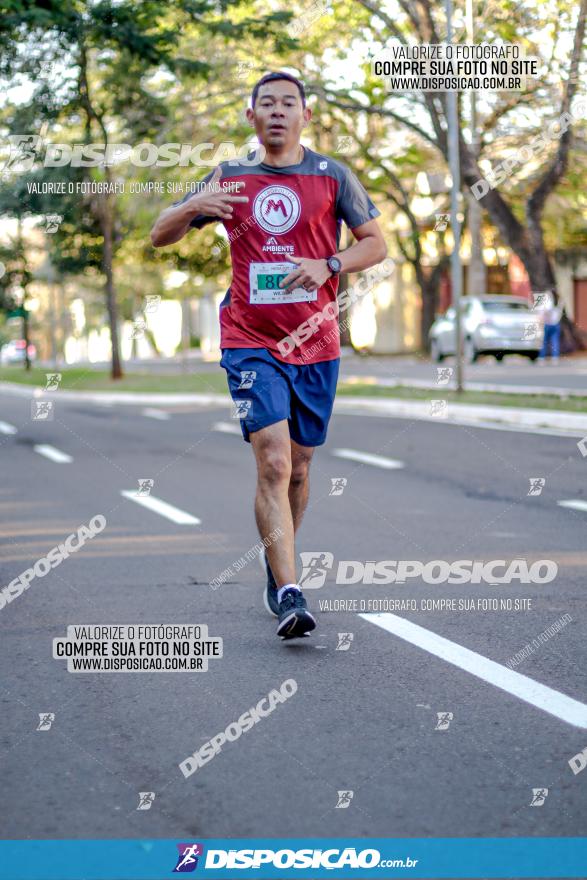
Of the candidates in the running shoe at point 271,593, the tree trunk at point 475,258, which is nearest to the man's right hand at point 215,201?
the running shoe at point 271,593

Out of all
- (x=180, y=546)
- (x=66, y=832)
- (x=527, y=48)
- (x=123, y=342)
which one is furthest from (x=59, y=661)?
(x=123, y=342)

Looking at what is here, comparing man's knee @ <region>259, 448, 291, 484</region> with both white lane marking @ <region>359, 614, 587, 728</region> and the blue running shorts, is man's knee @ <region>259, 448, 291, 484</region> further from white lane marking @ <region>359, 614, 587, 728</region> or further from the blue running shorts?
white lane marking @ <region>359, 614, 587, 728</region>

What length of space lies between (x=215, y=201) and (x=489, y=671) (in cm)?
193

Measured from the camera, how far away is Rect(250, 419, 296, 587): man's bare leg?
5.46 meters

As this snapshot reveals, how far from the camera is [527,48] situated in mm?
26641

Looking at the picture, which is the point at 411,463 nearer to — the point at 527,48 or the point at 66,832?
the point at 66,832

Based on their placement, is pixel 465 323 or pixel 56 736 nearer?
pixel 56 736

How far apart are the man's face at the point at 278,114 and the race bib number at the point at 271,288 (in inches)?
17.8

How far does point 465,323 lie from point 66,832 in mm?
29046

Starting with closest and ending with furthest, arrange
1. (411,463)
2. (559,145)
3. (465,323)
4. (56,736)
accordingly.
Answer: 1. (56,736)
2. (411,463)
3. (559,145)
4. (465,323)

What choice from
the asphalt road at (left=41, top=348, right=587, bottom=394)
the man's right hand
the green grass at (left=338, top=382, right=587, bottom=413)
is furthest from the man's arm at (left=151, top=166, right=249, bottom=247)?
the asphalt road at (left=41, top=348, right=587, bottom=394)

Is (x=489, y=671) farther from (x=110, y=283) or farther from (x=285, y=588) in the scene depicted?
(x=110, y=283)

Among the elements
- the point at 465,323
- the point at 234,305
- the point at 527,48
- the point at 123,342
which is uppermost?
the point at 527,48

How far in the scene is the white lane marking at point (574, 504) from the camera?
943 cm
